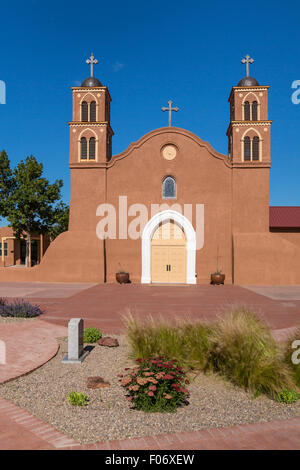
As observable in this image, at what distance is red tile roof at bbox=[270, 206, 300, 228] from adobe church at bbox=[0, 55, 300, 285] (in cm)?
632

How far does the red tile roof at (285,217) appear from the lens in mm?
26984

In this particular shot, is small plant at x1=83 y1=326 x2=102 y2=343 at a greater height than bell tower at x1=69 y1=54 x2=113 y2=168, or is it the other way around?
bell tower at x1=69 y1=54 x2=113 y2=168

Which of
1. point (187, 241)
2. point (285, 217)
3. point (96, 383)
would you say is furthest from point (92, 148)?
point (96, 383)

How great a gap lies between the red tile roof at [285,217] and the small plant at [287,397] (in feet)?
75.9

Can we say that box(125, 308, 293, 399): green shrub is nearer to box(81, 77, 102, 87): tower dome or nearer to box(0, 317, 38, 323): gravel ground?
box(0, 317, 38, 323): gravel ground

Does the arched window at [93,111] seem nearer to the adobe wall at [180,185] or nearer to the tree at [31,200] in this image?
the adobe wall at [180,185]

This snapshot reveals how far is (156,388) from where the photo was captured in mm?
4707

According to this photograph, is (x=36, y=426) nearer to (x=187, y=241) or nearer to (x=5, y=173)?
(x=187, y=241)

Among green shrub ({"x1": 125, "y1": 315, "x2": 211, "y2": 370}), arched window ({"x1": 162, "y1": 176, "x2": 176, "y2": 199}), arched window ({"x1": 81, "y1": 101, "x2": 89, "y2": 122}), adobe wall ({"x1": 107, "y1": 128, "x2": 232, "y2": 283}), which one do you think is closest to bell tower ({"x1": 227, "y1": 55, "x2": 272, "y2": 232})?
adobe wall ({"x1": 107, "y1": 128, "x2": 232, "y2": 283})

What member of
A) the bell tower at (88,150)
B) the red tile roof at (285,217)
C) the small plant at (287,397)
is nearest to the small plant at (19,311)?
the small plant at (287,397)

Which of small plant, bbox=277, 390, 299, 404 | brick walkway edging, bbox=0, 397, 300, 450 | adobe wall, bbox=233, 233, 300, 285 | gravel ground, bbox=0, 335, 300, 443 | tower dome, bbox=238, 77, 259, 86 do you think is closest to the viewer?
brick walkway edging, bbox=0, 397, 300, 450

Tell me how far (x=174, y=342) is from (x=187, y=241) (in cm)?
1580

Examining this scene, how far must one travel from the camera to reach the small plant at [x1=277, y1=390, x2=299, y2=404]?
486 centimetres
